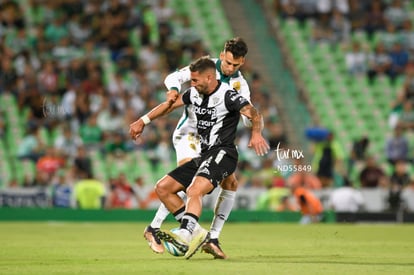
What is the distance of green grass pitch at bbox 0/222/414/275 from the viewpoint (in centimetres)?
1094

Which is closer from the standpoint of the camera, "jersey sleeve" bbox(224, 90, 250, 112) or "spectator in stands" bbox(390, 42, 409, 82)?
"jersey sleeve" bbox(224, 90, 250, 112)

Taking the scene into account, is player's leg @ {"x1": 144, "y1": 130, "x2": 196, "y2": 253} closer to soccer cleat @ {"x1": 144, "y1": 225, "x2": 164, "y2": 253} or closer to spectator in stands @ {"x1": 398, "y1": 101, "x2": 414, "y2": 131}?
soccer cleat @ {"x1": 144, "y1": 225, "x2": 164, "y2": 253}

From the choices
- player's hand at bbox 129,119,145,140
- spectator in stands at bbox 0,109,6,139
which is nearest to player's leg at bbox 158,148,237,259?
player's hand at bbox 129,119,145,140

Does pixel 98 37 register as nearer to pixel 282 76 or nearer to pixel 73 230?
pixel 282 76

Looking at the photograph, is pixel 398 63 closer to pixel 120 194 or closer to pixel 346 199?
pixel 346 199

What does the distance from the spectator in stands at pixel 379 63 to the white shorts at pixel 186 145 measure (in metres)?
17.2

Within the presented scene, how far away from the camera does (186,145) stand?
14.0m

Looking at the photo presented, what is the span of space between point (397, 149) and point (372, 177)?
1.58 metres

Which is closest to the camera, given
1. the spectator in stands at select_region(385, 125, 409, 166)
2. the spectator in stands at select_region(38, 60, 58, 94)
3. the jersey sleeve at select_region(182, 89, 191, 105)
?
the jersey sleeve at select_region(182, 89, 191, 105)

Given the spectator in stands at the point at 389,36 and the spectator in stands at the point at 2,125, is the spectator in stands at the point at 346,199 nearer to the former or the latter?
the spectator in stands at the point at 389,36

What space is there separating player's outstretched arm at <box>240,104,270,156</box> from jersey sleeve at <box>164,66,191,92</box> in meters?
1.01

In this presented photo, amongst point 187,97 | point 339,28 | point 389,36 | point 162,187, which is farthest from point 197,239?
point 339,28

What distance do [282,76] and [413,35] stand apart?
4036 mm

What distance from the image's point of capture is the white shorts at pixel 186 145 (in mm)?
13922
